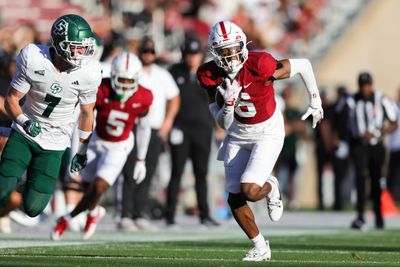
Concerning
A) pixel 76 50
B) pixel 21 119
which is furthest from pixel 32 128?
pixel 76 50

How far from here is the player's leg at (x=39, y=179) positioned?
34.0ft

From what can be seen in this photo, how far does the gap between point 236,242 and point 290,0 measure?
54.0ft

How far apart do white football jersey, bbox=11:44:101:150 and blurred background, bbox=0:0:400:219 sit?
344 cm

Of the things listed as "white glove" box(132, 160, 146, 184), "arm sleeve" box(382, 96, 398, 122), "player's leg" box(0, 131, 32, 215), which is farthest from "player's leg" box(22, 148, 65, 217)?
"arm sleeve" box(382, 96, 398, 122)

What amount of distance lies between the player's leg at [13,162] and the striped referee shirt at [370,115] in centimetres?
606

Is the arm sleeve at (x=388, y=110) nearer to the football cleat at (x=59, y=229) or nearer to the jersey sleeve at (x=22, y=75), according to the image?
the football cleat at (x=59, y=229)

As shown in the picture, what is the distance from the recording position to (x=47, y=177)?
10.5 m

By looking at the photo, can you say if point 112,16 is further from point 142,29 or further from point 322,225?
point 322,225

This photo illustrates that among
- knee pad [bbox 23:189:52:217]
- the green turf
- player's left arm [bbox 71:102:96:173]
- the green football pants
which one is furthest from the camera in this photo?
player's left arm [bbox 71:102:96:173]

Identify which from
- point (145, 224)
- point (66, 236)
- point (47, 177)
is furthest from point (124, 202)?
point (47, 177)

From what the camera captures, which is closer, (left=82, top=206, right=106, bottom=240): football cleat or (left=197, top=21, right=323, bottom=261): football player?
(left=197, top=21, right=323, bottom=261): football player

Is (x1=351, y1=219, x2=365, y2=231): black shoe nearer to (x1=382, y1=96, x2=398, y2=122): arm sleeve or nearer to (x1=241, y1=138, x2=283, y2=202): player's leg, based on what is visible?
(x1=382, y1=96, x2=398, y2=122): arm sleeve

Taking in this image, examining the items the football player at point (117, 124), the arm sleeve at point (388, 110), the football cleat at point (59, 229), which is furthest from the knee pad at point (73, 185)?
the arm sleeve at point (388, 110)

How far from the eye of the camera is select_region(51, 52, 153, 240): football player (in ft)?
42.1
